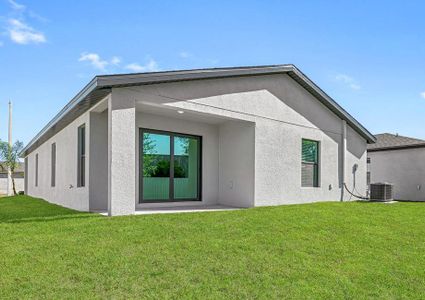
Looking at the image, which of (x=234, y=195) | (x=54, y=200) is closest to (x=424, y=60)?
(x=234, y=195)

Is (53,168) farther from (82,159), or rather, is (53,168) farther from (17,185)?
(17,185)

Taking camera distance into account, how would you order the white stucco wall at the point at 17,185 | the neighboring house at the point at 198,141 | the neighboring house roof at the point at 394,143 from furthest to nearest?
1. the white stucco wall at the point at 17,185
2. the neighboring house roof at the point at 394,143
3. the neighboring house at the point at 198,141

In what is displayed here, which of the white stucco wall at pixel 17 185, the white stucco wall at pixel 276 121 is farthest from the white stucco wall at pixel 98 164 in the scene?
the white stucco wall at pixel 17 185

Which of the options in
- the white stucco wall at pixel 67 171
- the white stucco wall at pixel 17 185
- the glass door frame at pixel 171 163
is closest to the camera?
the white stucco wall at pixel 67 171

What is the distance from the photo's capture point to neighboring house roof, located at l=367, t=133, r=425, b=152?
61.0 feet

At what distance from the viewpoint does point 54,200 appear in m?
14.9

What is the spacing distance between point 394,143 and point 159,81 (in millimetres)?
16419

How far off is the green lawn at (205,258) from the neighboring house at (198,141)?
6.93 ft

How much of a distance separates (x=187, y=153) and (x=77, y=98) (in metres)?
4.28

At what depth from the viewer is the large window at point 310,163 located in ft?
45.9

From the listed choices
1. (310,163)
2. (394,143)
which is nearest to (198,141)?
(310,163)

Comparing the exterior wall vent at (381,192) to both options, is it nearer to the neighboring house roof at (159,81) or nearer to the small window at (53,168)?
the neighboring house roof at (159,81)

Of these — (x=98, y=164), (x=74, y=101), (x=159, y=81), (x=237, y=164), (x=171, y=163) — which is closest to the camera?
(x=159, y=81)

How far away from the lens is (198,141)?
500 inches
